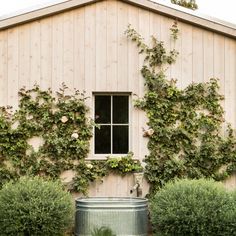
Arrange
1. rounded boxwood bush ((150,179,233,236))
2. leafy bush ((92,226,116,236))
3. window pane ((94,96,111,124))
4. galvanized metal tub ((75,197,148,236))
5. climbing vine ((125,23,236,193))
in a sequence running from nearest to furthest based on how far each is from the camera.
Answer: leafy bush ((92,226,116,236))
rounded boxwood bush ((150,179,233,236))
galvanized metal tub ((75,197,148,236))
climbing vine ((125,23,236,193))
window pane ((94,96,111,124))

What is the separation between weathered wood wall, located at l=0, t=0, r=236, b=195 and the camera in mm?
10492

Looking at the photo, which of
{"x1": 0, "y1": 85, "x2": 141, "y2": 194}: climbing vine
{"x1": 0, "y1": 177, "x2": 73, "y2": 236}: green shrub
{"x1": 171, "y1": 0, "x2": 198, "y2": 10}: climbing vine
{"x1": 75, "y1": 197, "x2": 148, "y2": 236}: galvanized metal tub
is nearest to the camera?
{"x1": 0, "y1": 177, "x2": 73, "y2": 236}: green shrub

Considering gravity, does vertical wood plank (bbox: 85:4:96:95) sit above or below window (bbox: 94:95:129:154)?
above

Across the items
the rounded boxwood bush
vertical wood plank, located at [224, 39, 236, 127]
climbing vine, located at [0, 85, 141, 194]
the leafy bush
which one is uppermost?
vertical wood plank, located at [224, 39, 236, 127]

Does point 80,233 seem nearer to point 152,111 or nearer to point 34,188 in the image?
point 34,188

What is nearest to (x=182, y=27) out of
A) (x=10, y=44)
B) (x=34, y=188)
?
(x=10, y=44)

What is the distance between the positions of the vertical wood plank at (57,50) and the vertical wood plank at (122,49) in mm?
1048

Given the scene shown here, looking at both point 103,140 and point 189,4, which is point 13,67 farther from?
point 189,4

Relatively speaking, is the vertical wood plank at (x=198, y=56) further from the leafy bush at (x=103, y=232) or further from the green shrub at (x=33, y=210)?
the leafy bush at (x=103, y=232)

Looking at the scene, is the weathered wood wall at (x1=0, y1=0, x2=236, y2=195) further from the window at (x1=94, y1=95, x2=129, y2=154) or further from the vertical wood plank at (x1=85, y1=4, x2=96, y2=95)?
the window at (x1=94, y1=95, x2=129, y2=154)

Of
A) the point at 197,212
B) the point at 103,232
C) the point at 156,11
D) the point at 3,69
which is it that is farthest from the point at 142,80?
the point at 103,232

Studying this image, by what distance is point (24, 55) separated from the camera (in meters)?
10.5

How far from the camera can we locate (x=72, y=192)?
10.4 metres

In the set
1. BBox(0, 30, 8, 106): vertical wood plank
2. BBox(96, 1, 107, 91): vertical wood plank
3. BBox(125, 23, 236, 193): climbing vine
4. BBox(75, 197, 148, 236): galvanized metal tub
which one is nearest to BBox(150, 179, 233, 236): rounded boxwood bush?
BBox(75, 197, 148, 236): galvanized metal tub
